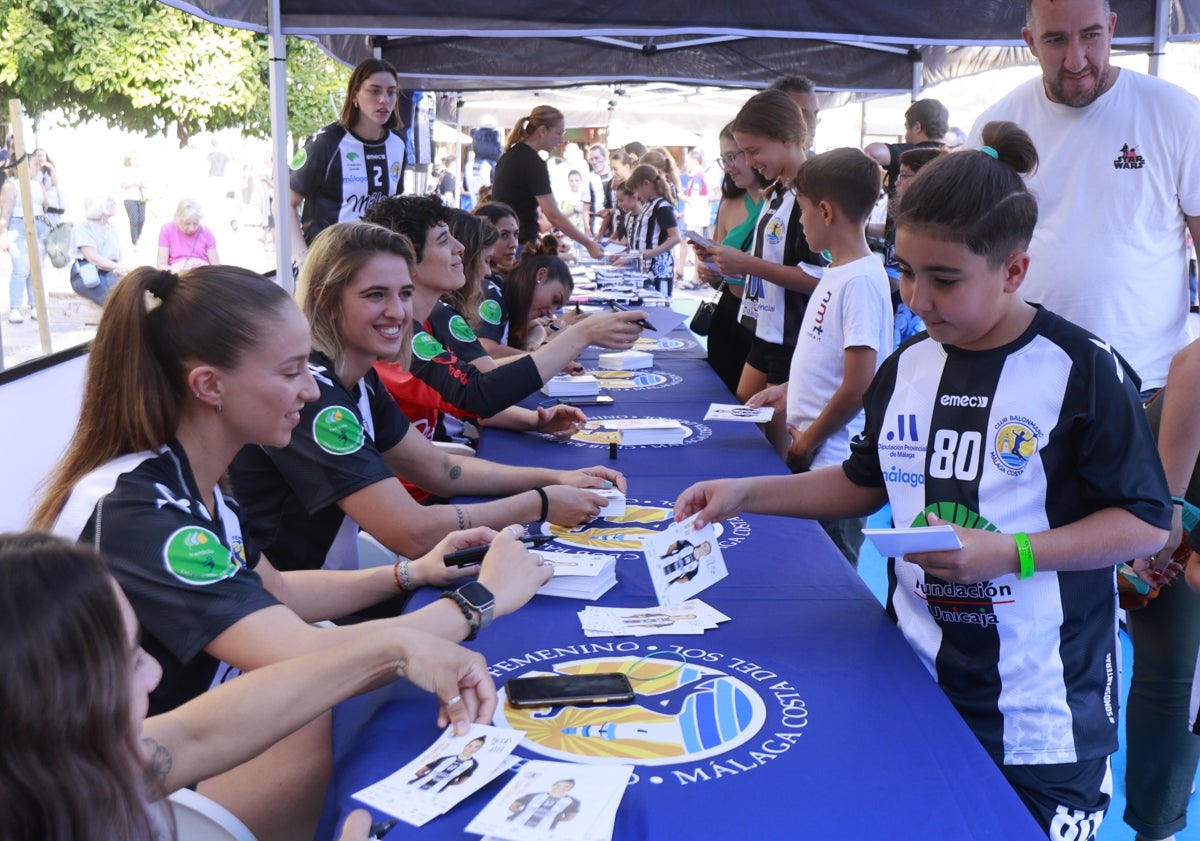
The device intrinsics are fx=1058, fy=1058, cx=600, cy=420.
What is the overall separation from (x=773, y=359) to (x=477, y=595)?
7.67 ft

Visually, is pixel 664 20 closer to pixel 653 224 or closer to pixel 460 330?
pixel 460 330

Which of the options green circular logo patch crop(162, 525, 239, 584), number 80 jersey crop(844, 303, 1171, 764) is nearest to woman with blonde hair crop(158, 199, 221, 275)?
green circular logo patch crop(162, 525, 239, 584)

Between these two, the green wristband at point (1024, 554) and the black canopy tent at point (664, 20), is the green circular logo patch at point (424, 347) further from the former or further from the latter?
the green wristband at point (1024, 554)

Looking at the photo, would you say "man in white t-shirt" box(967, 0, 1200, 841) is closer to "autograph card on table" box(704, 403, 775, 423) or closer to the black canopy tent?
"autograph card on table" box(704, 403, 775, 423)

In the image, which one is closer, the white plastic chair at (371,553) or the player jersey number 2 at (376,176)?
the white plastic chair at (371,553)

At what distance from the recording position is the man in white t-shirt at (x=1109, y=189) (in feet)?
7.86

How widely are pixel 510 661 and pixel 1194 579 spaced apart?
106 cm

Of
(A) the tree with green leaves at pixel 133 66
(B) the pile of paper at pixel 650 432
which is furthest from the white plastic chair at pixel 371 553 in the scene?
(A) the tree with green leaves at pixel 133 66

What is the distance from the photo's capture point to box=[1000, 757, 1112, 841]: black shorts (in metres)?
1.49

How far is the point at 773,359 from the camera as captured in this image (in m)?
3.71

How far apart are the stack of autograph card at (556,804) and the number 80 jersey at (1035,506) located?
0.65 m

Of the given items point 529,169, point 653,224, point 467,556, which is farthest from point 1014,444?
point 653,224

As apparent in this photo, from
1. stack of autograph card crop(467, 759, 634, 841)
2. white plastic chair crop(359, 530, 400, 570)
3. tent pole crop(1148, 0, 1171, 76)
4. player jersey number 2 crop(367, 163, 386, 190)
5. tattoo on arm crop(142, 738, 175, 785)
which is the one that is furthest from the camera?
player jersey number 2 crop(367, 163, 386, 190)

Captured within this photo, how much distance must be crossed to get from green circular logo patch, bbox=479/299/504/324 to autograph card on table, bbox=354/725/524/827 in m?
3.26
